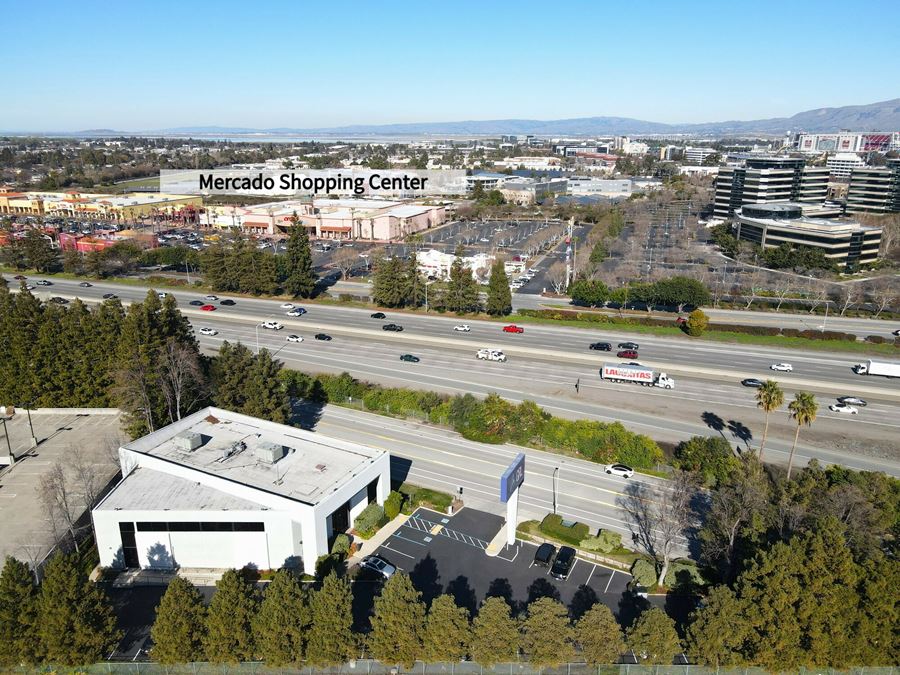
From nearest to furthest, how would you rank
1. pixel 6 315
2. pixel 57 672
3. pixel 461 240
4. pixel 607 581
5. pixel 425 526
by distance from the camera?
pixel 57 672
pixel 607 581
pixel 425 526
pixel 6 315
pixel 461 240

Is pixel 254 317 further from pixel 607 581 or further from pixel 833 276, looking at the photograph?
pixel 833 276

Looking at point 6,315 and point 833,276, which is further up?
point 6,315

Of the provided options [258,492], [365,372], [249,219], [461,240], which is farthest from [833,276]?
[249,219]

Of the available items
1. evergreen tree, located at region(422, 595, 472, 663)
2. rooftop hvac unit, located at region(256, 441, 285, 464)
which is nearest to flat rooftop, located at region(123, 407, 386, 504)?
rooftop hvac unit, located at region(256, 441, 285, 464)

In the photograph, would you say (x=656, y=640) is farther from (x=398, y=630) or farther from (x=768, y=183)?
(x=768, y=183)

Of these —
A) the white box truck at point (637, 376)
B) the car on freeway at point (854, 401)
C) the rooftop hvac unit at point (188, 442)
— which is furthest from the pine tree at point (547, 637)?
the car on freeway at point (854, 401)

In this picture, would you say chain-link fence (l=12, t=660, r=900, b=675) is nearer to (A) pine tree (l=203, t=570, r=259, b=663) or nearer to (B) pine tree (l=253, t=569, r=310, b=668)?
(A) pine tree (l=203, t=570, r=259, b=663)
